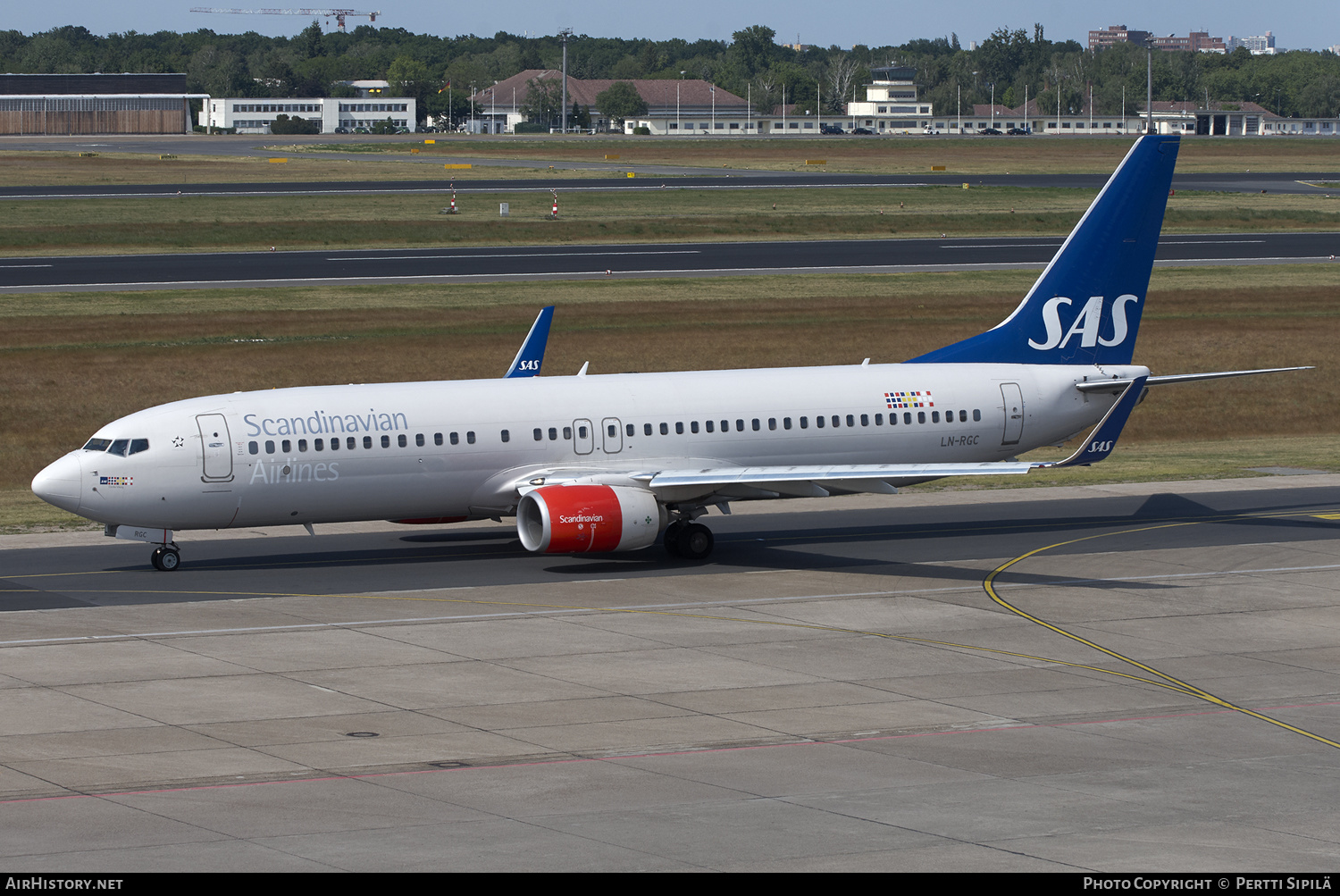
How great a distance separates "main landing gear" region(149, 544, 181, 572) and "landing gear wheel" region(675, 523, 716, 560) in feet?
36.3

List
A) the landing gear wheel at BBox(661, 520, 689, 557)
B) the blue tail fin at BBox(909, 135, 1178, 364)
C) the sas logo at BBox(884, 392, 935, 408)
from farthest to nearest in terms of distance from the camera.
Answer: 1. the blue tail fin at BBox(909, 135, 1178, 364)
2. the sas logo at BBox(884, 392, 935, 408)
3. the landing gear wheel at BBox(661, 520, 689, 557)

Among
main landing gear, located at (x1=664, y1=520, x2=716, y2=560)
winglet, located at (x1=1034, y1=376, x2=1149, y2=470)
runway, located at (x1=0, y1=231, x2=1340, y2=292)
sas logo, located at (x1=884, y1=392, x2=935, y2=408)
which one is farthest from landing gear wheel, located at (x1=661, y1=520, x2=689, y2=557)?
runway, located at (x1=0, y1=231, x2=1340, y2=292)

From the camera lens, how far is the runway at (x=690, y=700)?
1934 centimetres

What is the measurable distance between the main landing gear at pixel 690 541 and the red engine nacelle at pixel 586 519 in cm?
199

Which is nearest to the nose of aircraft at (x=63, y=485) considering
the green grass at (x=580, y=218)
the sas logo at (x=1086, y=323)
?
the sas logo at (x=1086, y=323)

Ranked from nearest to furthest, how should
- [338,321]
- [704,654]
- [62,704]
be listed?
1. [62,704]
2. [704,654]
3. [338,321]

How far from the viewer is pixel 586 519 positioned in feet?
116

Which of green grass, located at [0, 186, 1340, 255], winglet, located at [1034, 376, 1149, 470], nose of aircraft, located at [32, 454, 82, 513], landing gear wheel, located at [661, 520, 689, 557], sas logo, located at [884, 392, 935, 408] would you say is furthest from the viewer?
green grass, located at [0, 186, 1340, 255]

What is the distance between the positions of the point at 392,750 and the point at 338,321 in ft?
176

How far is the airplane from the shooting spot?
3544 cm

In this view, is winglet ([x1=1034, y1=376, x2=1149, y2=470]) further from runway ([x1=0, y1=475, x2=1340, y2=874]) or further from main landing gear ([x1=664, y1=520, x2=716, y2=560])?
main landing gear ([x1=664, y1=520, x2=716, y2=560])

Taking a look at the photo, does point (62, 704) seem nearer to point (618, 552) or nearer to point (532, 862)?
point (532, 862)

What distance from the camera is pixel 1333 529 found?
41031 mm
